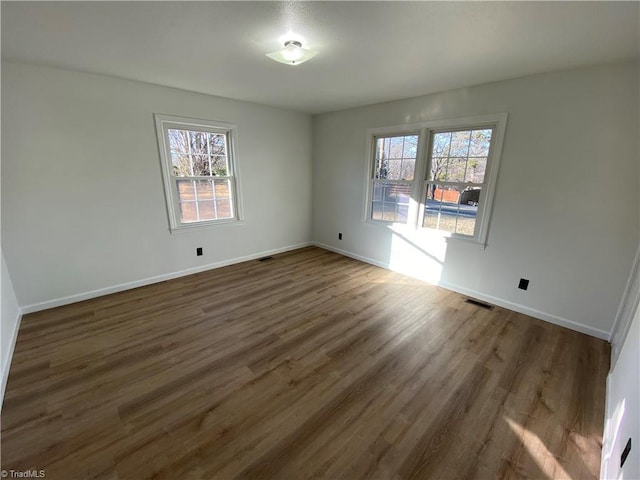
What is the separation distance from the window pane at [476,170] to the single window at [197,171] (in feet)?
10.2

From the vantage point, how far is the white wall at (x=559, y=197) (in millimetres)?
2287

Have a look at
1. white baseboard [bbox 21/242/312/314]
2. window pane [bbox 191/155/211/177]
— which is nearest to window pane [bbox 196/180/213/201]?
window pane [bbox 191/155/211/177]

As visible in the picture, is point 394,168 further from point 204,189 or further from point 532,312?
point 204,189

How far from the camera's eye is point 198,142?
3.69 meters

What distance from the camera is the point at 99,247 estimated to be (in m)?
3.10

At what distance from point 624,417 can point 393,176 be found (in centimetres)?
319

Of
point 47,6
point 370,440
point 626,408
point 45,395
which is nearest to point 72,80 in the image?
point 47,6

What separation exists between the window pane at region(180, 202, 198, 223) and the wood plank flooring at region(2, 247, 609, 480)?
3.95 ft

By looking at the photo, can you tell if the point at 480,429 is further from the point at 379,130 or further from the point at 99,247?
the point at 99,247

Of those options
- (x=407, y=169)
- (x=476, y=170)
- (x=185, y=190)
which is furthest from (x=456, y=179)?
(x=185, y=190)

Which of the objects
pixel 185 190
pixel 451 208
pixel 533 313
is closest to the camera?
pixel 533 313

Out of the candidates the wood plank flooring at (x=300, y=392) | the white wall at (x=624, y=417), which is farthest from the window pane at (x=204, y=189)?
the white wall at (x=624, y=417)

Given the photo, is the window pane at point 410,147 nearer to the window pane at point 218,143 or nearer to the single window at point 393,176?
Answer: the single window at point 393,176

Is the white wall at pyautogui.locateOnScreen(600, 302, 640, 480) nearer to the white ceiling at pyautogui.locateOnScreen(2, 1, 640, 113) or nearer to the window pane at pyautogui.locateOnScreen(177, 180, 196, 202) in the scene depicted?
the white ceiling at pyautogui.locateOnScreen(2, 1, 640, 113)
